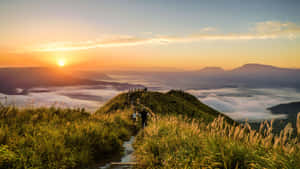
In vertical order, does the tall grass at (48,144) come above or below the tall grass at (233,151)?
below

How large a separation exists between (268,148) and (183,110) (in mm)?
33975

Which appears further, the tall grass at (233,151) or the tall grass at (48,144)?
the tall grass at (48,144)

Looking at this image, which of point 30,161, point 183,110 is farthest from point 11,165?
point 183,110

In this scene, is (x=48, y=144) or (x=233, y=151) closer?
(x=233, y=151)

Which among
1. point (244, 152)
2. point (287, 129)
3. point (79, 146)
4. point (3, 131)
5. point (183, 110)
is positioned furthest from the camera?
point (183, 110)

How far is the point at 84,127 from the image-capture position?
9.76 meters

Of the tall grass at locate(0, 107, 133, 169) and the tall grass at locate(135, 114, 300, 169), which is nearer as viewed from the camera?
the tall grass at locate(135, 114, 300, 169)

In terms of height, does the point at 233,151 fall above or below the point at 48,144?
A: above

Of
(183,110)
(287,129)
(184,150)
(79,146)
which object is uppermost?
(287,129)

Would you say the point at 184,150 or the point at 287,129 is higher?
the point at 287,129

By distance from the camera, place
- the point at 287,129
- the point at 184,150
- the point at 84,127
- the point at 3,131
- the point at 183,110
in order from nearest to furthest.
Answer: the point at 287,129 → the point at 184,150 → the point at 3,131 → the point at 84,127 → the point at 183,110

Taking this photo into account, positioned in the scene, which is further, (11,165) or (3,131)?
(3,131)

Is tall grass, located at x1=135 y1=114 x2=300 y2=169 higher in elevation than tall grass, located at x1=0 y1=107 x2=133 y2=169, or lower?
higher

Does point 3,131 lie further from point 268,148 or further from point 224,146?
point 268,148
